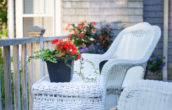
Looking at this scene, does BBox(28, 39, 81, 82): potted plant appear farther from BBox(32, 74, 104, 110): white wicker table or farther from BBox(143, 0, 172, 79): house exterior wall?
BBox(143, 0, 172, 79): house exterior wall

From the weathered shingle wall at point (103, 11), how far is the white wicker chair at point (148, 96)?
3777 millimetres

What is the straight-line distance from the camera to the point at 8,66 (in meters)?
1.87

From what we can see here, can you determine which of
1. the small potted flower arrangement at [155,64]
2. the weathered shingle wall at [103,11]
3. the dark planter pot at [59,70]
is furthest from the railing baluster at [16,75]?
the small potted flower arrangement at [155,64]

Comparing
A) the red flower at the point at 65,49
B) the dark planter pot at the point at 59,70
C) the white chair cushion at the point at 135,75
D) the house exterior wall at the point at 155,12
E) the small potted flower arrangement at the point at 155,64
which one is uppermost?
the house exterior wall at the point at 155,12

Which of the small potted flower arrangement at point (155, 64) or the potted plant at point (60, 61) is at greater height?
the potted plant at point (60, 61)

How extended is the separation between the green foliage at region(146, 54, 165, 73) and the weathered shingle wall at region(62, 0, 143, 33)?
2.31 feet

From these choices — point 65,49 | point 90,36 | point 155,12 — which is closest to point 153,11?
point 155,12

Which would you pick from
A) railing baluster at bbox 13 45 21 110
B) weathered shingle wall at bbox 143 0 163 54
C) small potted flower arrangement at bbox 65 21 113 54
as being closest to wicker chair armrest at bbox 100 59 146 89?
railing baluster at bbox 13 45 21 110

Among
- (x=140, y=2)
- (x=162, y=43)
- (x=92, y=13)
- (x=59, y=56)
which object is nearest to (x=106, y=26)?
(x=92, y=13)

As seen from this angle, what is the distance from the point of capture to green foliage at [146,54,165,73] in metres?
4.75

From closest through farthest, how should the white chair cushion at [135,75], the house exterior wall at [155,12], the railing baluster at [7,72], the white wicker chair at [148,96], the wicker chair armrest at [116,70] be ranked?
the white wicker chair at [148,96] < the railing baluster at [7,72] < the wicker chair armrest at [116,70] < the white chair cushion at [135,75] < the house exterior wall at [155,12]

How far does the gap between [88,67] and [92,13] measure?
227 cm

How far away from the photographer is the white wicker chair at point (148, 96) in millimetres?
1011

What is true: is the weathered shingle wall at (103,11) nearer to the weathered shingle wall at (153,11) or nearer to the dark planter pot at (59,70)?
the weathered shingle wall at (153,11)
